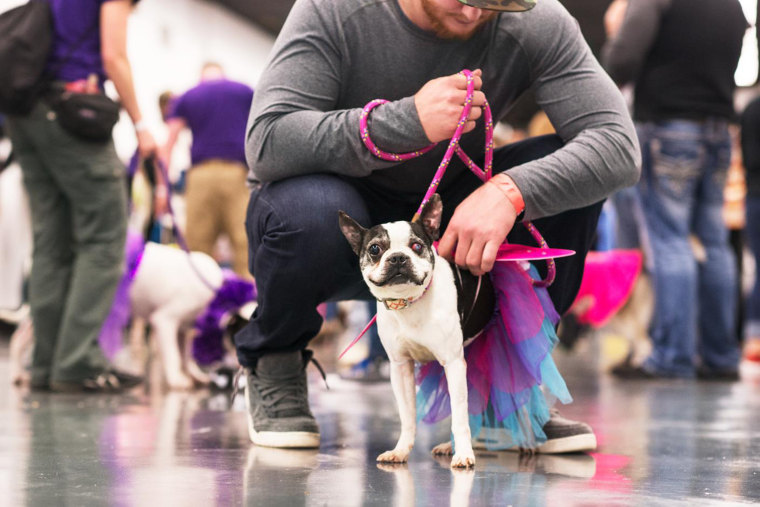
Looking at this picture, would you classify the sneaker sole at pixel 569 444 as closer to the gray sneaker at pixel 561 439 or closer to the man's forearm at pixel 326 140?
the gray sneaker at pixel 561 439

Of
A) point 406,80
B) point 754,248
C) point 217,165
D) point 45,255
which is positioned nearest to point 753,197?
point 754,248

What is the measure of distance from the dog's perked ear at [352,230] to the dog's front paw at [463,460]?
1.24ft

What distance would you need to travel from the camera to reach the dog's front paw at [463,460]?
1570 mm

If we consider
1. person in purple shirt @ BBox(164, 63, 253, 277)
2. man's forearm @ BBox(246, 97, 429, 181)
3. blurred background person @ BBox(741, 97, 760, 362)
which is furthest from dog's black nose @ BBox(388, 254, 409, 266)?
blurred background person @ BBox(741, 97, 760, 362)

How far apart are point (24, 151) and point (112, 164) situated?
316mm

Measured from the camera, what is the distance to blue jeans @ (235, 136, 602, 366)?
1763 mm

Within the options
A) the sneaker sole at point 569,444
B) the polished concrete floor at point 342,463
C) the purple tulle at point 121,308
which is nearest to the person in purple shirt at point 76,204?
the purple tulle at point 121,308

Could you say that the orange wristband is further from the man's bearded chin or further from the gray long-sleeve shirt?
the man's bearded chin

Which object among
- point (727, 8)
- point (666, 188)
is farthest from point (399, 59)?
point (727, 8)

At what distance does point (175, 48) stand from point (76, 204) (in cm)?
652

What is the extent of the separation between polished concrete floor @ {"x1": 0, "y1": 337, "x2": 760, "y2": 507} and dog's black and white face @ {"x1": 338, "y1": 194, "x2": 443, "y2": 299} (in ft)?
0.98

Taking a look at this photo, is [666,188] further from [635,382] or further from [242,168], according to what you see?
[242,168]

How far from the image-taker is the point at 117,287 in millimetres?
3338

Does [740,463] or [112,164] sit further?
[112,164]
